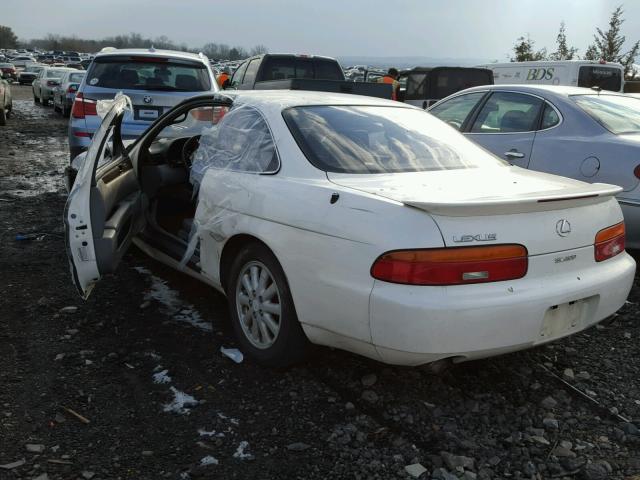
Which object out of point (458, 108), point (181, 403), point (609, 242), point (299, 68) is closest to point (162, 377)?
point (181, 403)

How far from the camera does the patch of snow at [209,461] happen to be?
2.63 m

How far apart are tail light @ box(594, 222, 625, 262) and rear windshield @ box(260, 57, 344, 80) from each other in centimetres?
849

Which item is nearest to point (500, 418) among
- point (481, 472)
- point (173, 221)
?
point (481, 472)

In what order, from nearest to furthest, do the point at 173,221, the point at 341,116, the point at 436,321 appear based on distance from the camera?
the point at 436,321 < the point at 341,116 < the point at 173,221

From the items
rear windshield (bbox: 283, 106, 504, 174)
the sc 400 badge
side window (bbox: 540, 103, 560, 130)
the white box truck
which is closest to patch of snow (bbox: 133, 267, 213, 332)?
rear windshield (bbox: 283, 106, 504, 174)

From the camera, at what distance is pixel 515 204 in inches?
107

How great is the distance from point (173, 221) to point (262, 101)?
160cm

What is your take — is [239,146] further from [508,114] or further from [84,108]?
[84,108]

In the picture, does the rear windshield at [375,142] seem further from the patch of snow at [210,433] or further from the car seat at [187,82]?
the car seat at [187,82]

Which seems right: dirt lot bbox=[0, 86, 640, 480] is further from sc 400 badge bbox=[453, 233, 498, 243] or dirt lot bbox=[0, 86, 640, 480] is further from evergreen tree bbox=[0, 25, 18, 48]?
evergreen tree bbox=[0, 25, 18, 48]

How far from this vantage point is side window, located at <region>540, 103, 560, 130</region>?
554 cm

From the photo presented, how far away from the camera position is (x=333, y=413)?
119 inches

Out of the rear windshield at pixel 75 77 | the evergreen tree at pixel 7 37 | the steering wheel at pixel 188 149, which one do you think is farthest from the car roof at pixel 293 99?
the evergreen tree at pixel 7 37

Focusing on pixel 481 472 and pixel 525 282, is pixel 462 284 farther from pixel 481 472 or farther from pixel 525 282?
pixel 481 472
